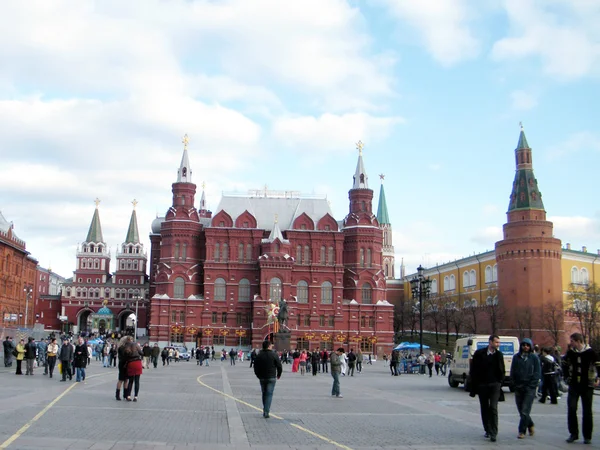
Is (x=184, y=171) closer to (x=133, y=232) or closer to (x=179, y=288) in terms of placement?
(x=179, y=288)

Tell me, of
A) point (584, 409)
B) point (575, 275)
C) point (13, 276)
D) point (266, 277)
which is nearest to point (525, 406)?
point (584, 409)

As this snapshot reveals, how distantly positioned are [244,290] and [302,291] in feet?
26.4

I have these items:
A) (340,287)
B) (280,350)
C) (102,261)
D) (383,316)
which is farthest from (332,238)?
(102,261)

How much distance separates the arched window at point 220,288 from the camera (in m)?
92.1

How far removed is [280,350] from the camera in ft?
232

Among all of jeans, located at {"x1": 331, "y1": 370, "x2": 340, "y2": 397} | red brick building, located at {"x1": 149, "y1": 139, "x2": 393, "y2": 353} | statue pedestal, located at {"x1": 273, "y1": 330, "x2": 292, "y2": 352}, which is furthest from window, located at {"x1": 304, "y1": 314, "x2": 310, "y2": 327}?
jeans, located at {"x1": 331, "y1": 370, "x2": 340, "y2": 397}

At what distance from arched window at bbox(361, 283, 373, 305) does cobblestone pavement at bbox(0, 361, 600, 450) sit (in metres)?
69.6

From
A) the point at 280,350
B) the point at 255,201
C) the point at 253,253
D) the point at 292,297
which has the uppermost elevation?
the point at 255,201

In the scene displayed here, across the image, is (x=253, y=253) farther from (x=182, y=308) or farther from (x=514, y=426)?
(x=514, y=426)

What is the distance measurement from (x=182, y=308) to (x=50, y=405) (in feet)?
242

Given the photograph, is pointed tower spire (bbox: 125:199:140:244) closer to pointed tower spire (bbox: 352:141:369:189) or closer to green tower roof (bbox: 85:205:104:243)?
green tower roof (bbox: 85:205:104:243)

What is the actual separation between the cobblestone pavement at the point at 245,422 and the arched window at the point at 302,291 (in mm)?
68921

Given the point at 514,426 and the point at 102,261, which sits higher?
the point at 102,261

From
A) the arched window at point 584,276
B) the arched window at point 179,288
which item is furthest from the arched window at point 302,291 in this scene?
the arched window at point 584,276
